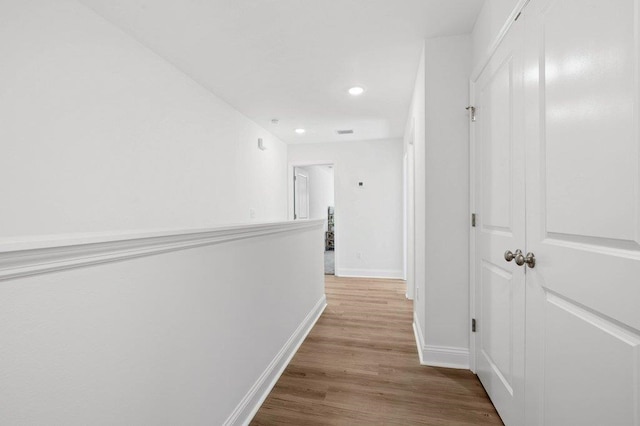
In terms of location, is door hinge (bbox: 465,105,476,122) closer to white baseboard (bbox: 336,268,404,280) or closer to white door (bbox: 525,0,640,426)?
white door (bbox: 525,0,640,426)

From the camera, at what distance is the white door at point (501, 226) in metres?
1.37

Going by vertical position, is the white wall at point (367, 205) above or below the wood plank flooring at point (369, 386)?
above

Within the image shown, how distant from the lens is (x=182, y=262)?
1.11 m

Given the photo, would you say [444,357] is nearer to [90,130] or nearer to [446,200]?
[446,200]

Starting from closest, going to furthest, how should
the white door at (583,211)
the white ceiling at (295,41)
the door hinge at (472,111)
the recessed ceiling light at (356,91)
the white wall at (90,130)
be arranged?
1. the white door at (583,211)
2. the white wall at (90,130)
3. the white ceiling at (295,41)
4. the door hinge at (472,111)
5. the recessed ceiling light at (356,91)

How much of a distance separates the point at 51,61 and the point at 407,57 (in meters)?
2.37

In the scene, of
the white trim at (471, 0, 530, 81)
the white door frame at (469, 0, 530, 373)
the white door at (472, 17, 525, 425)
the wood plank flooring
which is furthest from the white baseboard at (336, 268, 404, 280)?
the white trim at (471, 0, 530, 81)

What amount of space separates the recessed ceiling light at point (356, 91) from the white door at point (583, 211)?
6.17 ft

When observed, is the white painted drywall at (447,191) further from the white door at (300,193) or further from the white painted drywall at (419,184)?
the white door at (300,193)

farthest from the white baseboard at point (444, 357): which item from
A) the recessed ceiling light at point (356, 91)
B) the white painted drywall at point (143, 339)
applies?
the recessed ceiling light at point (356, 91)

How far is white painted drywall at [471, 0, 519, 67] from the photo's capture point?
1.51m

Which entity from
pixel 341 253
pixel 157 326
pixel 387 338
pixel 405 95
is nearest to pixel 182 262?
pixel 157 326

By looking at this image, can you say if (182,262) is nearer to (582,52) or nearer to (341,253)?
(582,52)

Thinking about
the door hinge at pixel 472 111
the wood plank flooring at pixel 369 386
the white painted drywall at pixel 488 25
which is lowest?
the wood plank flooring at pixel 369 386
